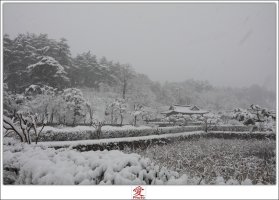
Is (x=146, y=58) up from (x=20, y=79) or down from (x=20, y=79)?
up

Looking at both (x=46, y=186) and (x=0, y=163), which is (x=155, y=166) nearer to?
(x=46, y=186)

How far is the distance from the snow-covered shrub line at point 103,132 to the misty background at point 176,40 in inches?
22.3

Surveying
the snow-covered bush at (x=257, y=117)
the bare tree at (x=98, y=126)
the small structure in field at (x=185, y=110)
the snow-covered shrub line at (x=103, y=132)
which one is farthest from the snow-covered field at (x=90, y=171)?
the small structure in field at (x=185, y=110)

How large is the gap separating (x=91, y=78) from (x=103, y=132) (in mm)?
1075

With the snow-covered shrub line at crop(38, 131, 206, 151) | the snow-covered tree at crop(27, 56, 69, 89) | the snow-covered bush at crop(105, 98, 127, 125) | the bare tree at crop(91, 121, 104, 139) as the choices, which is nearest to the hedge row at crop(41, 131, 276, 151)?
the snow-covered shrub line at crop(38, 131, 206, 151)

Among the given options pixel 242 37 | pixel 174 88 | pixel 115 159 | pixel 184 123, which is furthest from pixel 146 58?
pixel 115 159

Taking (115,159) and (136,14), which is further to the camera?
(136,14)

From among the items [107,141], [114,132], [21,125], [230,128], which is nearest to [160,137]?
[114,132]

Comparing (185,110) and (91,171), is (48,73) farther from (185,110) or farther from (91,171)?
(185,110)

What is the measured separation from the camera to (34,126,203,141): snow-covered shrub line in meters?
5.41

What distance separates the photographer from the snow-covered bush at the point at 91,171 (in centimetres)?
402

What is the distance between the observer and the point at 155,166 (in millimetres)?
4188

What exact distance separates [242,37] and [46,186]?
171 inches

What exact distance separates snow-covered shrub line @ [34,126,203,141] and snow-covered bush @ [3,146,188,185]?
2.64 ft
